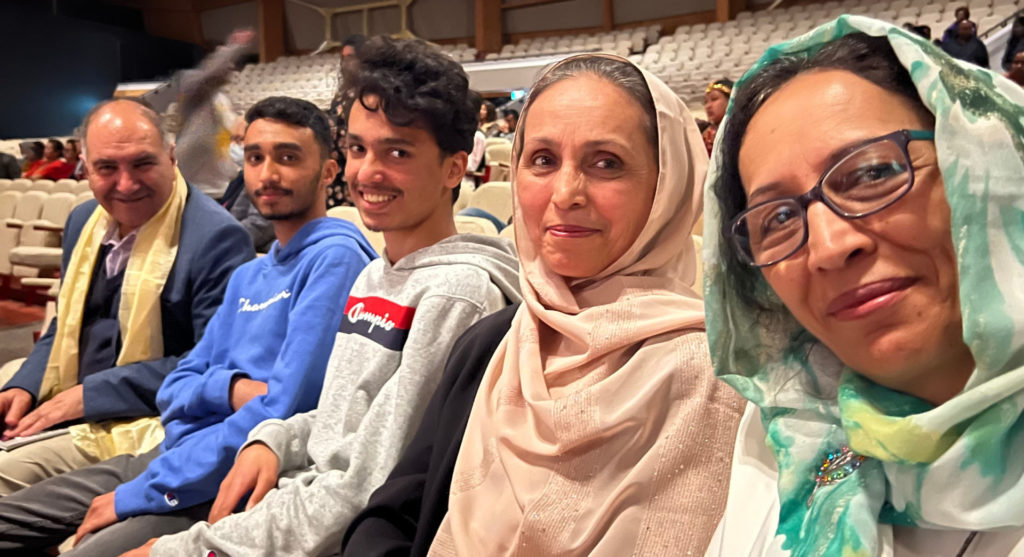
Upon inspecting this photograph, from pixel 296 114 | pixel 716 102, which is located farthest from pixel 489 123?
pixel 296 114

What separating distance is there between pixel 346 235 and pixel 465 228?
0.52 meters

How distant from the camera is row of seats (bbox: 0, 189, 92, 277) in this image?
5801 millimetres

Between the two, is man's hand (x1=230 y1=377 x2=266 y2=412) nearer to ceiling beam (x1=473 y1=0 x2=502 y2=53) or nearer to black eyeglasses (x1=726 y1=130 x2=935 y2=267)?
black eyeglasses (x1=726 y1=130 x2=935 y2=267)

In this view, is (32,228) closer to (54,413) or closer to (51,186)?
(51,186)

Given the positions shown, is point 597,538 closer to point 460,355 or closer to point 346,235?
point 460,355

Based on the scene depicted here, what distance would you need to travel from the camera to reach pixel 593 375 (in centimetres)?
110

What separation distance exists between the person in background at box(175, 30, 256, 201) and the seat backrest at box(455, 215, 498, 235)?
115 cm

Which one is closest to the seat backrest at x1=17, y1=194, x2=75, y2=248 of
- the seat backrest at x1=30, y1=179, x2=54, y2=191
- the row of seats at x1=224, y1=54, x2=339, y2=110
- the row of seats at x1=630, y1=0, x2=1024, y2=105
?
the seat backrest at x1=30, y1=179, x2=54, y2=191

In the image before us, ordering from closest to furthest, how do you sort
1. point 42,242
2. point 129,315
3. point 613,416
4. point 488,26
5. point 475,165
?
point 613,416, point 129,315, point 475,165, point 42,242, point 488,26

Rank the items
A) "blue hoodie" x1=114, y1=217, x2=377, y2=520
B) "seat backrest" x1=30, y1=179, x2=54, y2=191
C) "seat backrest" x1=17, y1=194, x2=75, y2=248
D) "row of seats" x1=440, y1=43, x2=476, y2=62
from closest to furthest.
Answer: "blue hoodie" x1=114, y1=217, x2=377, y2=520 → "seat backrest" x1=17, y1=194, x2=75, y2=248 → "seat backrest" x1=30, y1=179, x2=54, y2=191 → "row of seats" x1=440, y1=43, x2=476, y2=62

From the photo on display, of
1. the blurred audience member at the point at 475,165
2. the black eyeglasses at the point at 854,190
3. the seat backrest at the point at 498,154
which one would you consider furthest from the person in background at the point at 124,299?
the seat backrest at the point at 498,154

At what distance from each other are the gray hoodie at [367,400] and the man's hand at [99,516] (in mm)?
329

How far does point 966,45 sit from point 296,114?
7.61 meters

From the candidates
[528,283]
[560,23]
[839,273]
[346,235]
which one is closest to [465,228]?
[346,235]
